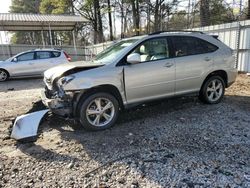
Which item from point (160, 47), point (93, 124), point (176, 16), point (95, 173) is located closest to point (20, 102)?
point (93, 124)

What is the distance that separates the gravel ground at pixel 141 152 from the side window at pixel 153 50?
1292 millimetres

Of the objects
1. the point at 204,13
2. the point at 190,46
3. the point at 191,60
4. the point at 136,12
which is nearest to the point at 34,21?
the point at 136,12

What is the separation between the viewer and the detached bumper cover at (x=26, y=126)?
480 centimetres

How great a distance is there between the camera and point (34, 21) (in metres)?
20.2

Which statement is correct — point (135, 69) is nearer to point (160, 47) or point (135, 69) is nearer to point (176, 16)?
point (160, 47)

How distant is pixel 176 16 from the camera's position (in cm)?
2414

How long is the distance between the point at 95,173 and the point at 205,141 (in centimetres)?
196

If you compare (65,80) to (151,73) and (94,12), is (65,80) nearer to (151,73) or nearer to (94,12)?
(151,73)

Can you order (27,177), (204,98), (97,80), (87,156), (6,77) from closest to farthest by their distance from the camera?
(27,177) < (87,156) < (97,80) < (204,98) < (6,77)

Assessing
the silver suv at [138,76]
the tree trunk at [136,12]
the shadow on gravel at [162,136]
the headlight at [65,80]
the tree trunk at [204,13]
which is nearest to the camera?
the shadow on gravel at [162,136]

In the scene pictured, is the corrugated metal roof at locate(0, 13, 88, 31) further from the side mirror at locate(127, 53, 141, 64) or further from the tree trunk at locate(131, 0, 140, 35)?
the side mirror at locate(127, 53, 141, 64)

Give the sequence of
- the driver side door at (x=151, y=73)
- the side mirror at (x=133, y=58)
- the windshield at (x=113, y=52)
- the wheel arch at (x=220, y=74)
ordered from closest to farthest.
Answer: the side mirror at (x=133, y=58)
the driver side door at (x=151, y=73)
the windshield at (x=113, y=52)
the wheel arch at (x=220, y=74)

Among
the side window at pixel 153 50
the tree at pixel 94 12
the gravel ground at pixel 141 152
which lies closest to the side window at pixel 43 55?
the gravel ground at pixel 141 152

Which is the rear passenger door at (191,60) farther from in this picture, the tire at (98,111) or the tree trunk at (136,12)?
the tree trunk at (136,12)
